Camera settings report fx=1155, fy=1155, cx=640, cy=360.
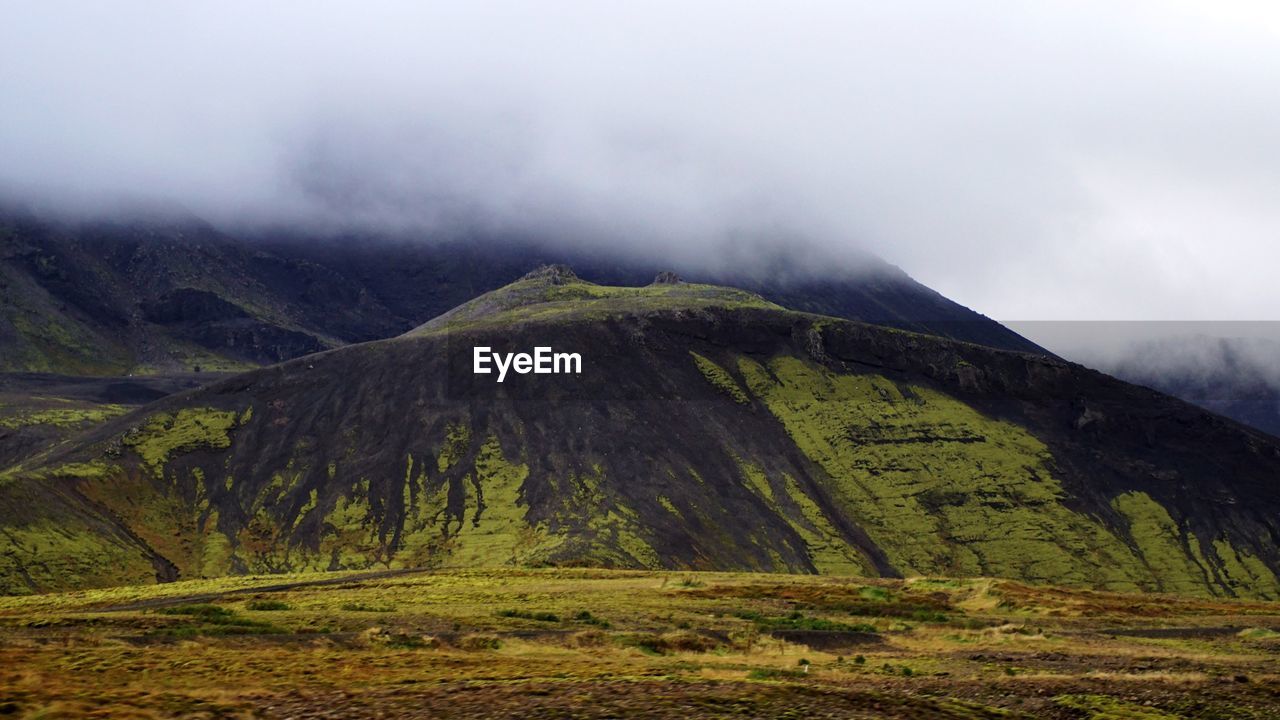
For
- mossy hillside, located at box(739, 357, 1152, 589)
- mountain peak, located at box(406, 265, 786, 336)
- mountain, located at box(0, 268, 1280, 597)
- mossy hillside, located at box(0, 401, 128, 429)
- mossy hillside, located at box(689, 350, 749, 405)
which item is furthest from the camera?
mossy hillside, located at box(0, 401, 128, 429)

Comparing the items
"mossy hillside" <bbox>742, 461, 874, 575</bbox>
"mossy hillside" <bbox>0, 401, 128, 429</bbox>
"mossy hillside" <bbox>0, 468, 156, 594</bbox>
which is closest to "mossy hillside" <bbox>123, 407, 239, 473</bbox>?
"mossy hillside" <bbox>0, 468, 156, 594</bbox>

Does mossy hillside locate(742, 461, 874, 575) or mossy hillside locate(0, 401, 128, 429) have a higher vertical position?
mossy hillside locate(0, 401, 128, 429)

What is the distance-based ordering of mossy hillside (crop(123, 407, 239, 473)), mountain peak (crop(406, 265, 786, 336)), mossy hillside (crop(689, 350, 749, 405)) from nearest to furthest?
mossy hillside (crop(123, 407, 239, 473))
mossy hillside (crop(689, 350, 749, 405))
mountain peak (crop(406, 265, 786, 336))

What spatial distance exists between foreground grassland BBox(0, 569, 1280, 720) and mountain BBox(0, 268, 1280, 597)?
1826 inches

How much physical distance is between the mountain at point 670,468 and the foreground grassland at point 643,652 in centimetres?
4638

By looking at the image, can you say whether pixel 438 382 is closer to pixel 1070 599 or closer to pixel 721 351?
pixel 721 351

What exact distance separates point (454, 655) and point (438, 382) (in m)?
113

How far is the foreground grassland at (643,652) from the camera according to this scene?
25.0 metres

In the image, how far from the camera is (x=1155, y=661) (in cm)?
3744

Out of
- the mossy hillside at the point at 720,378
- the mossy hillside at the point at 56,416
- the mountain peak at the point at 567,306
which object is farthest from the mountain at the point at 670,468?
the mossy hillside at the point at 56,416

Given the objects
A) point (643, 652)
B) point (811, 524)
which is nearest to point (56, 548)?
point (811, 524)

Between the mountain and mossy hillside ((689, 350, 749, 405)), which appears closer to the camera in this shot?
the mountain

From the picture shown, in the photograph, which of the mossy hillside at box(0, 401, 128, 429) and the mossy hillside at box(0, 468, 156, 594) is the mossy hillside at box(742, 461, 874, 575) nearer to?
the mossy hillside at box(0, 468, 156, 594)

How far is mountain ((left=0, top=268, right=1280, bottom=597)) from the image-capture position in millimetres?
115875
